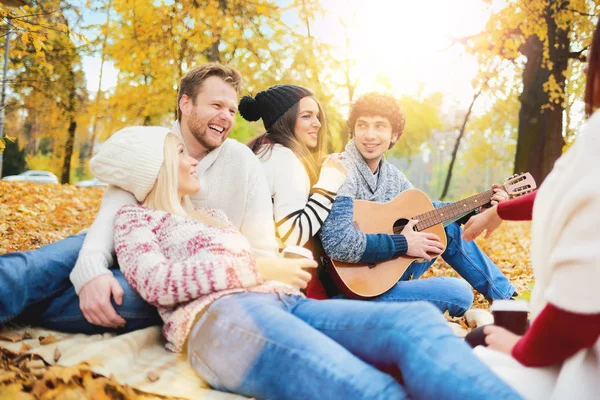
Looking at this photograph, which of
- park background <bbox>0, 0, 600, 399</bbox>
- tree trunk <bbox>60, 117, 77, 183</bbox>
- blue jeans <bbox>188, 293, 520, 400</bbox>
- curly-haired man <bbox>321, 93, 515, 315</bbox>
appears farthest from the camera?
tree trunk <bbox>60, 117, 77, 183</bbox>

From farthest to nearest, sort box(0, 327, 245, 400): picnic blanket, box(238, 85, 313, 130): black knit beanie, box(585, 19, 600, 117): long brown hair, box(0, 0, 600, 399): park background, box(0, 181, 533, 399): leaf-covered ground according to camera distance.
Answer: box(0, 0, 600, 399): park background, box(238, 85, 313, 130): black knit beanie, box(0, 327, 245, 400): picnic blanket, box(0, 181, 533, 399): leaf-covered ground, box(585, 19, 600, 117): long brown hair

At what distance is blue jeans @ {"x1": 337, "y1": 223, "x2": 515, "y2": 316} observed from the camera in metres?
3.18

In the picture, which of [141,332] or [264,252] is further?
[264,252]

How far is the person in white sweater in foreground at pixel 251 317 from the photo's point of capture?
146 cm

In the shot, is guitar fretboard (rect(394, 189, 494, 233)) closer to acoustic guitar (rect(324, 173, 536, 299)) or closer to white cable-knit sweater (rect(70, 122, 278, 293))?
acoustic guitar (rect(324, 173, 536, 299))

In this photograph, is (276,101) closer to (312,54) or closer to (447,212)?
(447,212)

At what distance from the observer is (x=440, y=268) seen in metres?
5.88

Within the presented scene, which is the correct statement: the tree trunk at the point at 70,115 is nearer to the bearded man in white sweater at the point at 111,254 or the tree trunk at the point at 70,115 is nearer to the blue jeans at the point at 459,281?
the bearded man in white sweater at the point at 111,254

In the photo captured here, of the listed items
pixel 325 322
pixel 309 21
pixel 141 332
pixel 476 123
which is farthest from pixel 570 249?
pixel 476 123

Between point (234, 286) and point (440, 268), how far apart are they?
438 cm

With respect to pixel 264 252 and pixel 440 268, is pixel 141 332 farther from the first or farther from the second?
pixel 440 268

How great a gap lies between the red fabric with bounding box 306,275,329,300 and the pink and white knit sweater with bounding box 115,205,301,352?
1.02 meters

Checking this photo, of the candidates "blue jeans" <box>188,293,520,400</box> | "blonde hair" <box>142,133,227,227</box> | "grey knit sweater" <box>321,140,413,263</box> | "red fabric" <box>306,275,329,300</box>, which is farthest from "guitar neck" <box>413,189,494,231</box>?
"blue jeans" <box>188,293,520,400</box>

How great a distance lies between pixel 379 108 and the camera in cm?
345
